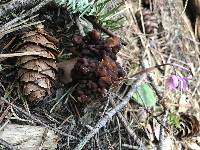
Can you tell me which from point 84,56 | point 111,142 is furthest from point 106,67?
point 111,142

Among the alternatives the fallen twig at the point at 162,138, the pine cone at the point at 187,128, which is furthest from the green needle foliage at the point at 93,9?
the pine cone at the point at 187,128

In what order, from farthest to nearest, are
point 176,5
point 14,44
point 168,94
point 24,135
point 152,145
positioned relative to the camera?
point 176,5, point 168,94, point 152,145, point 14,44, point 24,135

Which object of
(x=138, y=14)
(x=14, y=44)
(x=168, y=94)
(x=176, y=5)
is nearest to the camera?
(x=14, y=44)

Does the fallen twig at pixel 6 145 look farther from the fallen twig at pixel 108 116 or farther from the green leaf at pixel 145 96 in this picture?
the green leaf at pixel 145 96

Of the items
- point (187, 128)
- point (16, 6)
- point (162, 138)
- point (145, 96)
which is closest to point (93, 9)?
point (16, 6)

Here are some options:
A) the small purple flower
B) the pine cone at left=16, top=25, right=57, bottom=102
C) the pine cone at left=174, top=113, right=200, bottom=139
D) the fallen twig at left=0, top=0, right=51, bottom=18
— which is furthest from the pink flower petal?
the fallen twig at left=0, top=0, right=51, bottom=18

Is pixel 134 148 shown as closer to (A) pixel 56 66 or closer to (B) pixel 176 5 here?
A: (A) pixel 56 66

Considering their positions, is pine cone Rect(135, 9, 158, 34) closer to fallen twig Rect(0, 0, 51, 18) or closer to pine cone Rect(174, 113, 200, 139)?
pine cone Rect(174, 113, 200, 139)
